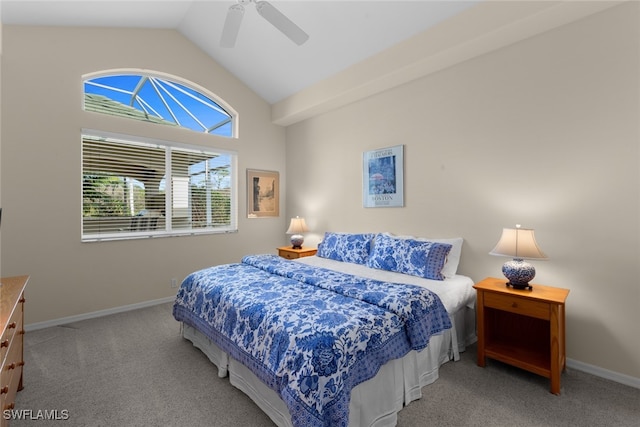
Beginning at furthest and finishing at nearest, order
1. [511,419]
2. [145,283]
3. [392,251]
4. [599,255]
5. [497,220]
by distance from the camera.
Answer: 1. [145,283]
2. [392,251]
3. [497,220]
4. [599,255]
5. [511,419]

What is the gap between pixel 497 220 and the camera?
2.82 m

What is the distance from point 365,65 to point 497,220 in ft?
7.50

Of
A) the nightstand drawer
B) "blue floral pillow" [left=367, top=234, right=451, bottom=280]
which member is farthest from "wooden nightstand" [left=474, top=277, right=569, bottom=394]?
"blue floral pillow" [left=367, top=234, right=451, bottom=280]

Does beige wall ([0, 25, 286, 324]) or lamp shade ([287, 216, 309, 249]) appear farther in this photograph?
lamp shade ([287, 216, 309, 249])

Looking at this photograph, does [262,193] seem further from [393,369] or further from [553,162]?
[553,162]

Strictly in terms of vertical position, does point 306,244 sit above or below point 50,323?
above

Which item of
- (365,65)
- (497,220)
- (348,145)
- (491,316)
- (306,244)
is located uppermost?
(365,65)

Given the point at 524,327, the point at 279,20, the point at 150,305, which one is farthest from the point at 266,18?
the point at 150,305

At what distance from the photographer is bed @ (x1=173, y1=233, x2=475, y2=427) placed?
1.50 meters

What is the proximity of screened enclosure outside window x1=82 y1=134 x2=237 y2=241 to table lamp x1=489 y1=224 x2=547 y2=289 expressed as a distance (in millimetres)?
3736

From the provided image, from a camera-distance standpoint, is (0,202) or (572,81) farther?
(0,202)

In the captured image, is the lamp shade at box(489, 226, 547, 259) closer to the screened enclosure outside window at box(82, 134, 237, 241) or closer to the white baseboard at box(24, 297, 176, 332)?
the screened enclosure outside window at box(82, 134, 237, 241)

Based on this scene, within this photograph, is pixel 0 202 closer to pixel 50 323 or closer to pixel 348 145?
pixel 50 323

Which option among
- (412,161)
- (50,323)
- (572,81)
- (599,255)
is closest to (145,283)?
(50,323)
